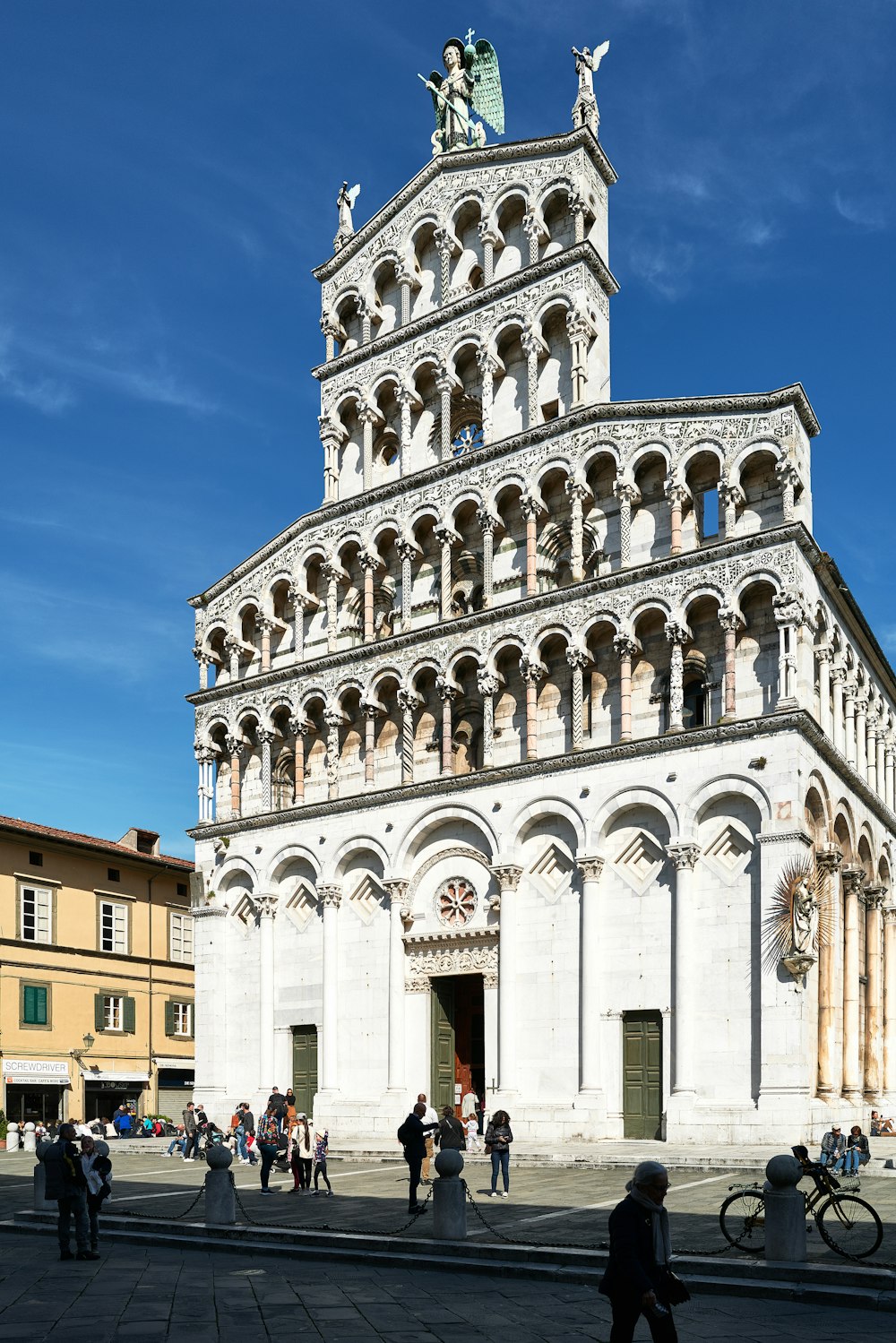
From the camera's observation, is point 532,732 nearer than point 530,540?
Yes

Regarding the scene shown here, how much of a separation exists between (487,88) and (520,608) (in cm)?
2044

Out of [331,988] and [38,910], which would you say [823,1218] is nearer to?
[331,988]

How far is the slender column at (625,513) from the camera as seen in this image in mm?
34031

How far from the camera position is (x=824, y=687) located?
3347 cm

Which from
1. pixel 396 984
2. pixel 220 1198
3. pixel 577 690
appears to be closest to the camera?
pixel 220 1198

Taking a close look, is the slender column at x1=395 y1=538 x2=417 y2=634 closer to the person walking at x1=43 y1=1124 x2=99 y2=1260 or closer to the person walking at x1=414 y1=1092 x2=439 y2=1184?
the person walking at x1=414 y1=1092 x2=439 y2=1184

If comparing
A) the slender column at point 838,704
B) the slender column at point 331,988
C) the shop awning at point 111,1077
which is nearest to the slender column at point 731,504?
the slender column at point 838,704

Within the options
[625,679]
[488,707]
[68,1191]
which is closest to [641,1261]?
[68,1191]

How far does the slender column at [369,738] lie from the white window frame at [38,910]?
1710 centimetres

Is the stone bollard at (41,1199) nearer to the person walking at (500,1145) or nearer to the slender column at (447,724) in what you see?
the person walking at (500,1145)

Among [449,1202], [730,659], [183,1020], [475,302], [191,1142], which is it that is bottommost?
[183,1020]

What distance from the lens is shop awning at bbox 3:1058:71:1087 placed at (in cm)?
4578

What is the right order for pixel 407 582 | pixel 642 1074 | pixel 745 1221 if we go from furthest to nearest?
pixel 407 582 < pixel 642 1074 < pixel 745 1221

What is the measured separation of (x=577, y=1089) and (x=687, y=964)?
415 cm
